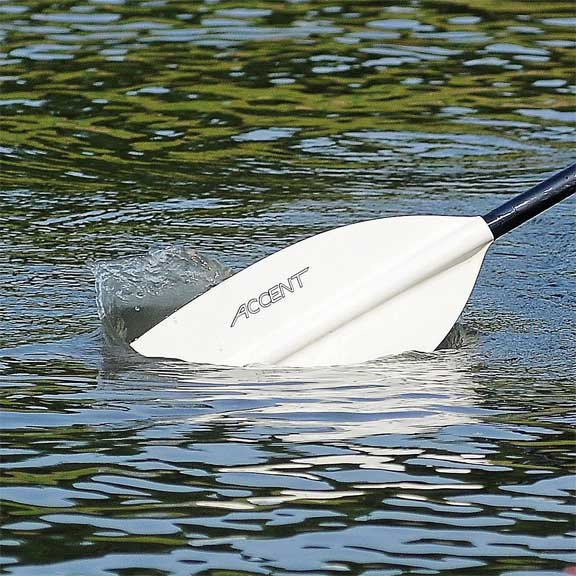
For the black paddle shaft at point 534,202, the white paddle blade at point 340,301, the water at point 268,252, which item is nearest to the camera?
the water at point 268,252

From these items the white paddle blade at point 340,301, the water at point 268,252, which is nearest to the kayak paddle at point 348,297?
the white paddle blade at point 340,301

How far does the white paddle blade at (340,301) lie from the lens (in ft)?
19.3

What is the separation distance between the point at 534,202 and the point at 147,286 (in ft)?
5.40

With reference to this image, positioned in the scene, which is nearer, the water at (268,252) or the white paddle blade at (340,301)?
the water at (268,252)

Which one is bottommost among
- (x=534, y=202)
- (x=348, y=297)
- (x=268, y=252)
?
(x=268, y=252)

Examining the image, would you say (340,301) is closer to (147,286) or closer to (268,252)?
(147,286)

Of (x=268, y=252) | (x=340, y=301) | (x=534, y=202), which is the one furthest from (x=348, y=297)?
(x=268, y=252)

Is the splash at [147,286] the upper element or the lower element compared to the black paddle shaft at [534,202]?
lower

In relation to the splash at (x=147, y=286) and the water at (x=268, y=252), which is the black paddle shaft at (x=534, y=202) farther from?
the splash at (x=147, y=286)

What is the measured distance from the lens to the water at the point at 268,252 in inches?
158

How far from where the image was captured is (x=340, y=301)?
6059 mm

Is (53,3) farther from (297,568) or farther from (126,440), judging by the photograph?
(297,568)

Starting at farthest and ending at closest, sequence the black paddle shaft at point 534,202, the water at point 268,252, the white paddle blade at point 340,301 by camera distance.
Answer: the black paddle shaft at point 534,202 → the white paddle blade at point 340,301 → the water at point 268,252

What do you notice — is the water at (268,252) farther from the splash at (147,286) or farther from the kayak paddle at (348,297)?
the kayak paddle at (348,297)
